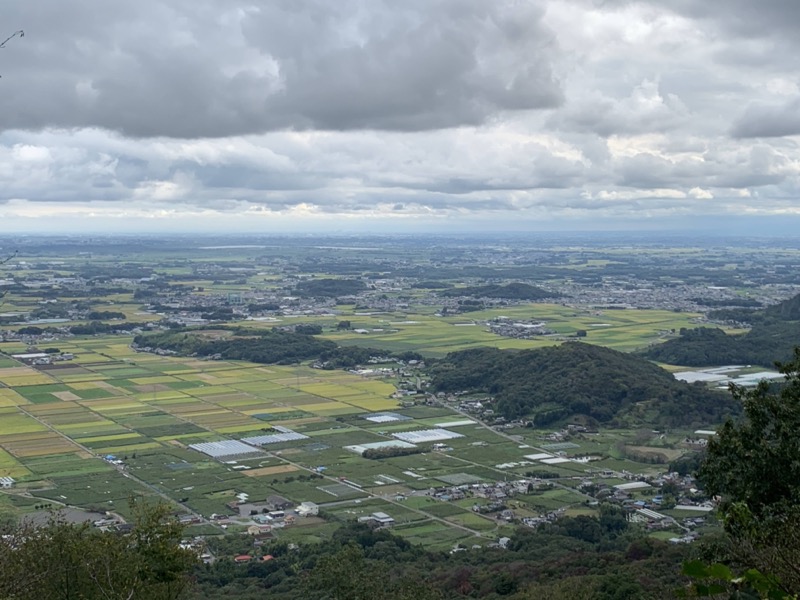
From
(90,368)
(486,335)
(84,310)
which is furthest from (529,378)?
(84,310)

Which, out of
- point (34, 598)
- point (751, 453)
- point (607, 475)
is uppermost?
point (751, 453)

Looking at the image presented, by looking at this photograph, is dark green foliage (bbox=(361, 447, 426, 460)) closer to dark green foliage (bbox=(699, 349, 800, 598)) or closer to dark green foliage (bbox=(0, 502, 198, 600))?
dark green foliage (bbox=(0, 502, 198, 600))

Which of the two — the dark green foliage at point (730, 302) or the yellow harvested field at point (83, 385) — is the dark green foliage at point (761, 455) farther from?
the dark green foliage at point (730, 302)

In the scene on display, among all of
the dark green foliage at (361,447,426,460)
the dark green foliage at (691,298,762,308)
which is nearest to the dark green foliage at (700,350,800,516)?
the dark green foliage at (361,447,426,460)

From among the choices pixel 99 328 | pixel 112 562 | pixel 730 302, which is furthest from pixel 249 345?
pixel 112 562

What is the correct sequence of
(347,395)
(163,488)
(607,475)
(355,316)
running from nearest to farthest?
(163,488) → (607,475) → (347,395) → (355,316)

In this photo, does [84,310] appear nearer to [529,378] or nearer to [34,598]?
[529,378]

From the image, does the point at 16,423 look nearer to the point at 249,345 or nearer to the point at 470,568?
the point at 249,345
